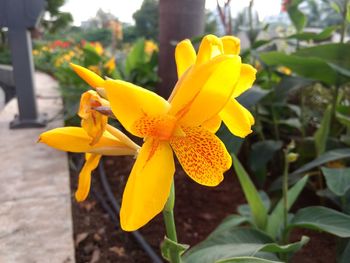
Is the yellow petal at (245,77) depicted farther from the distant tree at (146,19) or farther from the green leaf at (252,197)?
the distant tree at (146,19)

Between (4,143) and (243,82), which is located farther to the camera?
(4,143)

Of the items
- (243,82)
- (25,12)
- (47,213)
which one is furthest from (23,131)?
(243,82)

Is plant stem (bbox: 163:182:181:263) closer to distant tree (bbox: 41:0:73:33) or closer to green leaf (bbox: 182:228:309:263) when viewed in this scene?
green leaf (bbox: 182:228:309:263)

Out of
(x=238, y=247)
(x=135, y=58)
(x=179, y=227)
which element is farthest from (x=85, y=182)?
(x=135, y=58)

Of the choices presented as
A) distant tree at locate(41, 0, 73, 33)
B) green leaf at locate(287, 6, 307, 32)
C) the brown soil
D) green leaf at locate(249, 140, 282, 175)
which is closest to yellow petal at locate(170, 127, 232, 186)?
the brown soil

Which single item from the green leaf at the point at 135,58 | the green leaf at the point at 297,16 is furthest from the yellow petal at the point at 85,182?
the green leaf at the point at 135,58

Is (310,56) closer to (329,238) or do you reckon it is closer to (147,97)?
(329,238)

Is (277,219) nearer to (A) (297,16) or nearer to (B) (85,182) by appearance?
(B) (85,182)
